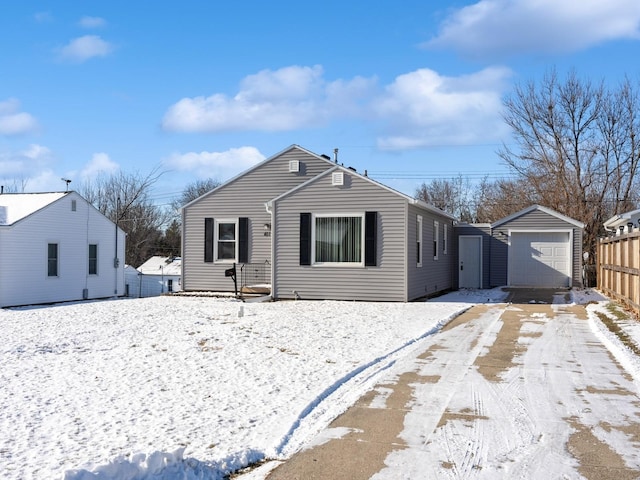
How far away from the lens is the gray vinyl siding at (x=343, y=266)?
15641 millimetres

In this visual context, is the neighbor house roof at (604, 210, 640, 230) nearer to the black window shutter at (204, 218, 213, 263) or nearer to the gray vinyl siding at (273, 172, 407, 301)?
the gray vinyl siding at (273, 172, 407, 301)

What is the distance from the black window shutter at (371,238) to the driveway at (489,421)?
656cm

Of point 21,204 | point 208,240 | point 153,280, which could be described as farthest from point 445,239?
point 153,280

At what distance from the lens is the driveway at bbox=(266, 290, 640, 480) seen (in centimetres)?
439

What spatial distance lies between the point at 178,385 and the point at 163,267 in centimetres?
3327

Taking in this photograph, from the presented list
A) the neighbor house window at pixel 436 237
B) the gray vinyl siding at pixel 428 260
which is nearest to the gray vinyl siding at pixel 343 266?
the gray vinyl siding at pixel 428 260

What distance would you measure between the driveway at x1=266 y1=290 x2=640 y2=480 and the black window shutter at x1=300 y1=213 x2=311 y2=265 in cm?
745

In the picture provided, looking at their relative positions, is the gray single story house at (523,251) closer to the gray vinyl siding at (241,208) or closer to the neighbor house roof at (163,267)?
the gray vinyl siding at (241,208)

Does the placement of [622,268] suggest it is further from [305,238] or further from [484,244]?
[305,238]

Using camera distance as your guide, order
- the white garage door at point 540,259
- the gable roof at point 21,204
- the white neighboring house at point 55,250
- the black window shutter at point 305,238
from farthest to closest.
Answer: the white garage door at point 540,259, the gable roof at point 21,204, the white neighboring house at point 55,250, the black window shutter at point 305,238

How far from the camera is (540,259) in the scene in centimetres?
2136

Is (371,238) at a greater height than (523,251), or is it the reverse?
(371,238)

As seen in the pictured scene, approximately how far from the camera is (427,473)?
4277 millimetres

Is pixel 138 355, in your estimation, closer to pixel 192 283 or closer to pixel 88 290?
pixel 192 283
